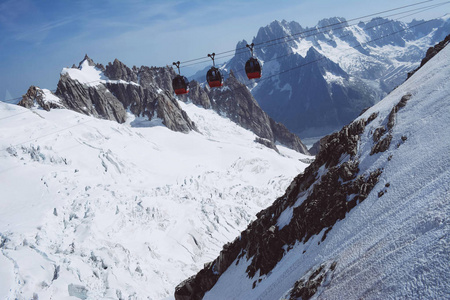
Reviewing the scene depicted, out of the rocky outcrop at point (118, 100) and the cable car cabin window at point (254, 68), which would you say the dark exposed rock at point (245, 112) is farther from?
the cable car cabin window at point (254, 68)

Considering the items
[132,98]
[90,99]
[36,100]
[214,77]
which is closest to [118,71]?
[132,98]

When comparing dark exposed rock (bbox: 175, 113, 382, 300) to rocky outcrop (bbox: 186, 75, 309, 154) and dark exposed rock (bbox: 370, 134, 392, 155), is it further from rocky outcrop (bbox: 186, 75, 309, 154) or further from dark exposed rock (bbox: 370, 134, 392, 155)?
rocky outcrop (bbox: 186, 75, 309, 154)

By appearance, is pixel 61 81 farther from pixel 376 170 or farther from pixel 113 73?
pixel 376 170

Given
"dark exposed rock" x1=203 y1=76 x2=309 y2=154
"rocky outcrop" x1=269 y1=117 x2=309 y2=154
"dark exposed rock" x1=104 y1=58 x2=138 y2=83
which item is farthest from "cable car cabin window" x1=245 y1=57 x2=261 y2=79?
"rocky outcrop" x1=269 y1=117 x2=309 y2=154

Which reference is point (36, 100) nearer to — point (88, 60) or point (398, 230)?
point (88, 60)

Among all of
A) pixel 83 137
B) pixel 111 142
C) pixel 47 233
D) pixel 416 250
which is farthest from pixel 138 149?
pixel 416 250

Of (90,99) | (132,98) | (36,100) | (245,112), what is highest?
(36,100)

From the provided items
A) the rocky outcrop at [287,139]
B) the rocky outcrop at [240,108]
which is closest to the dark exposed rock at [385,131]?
the rocky outcrop at [240,108]
